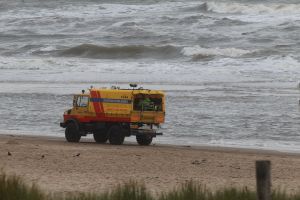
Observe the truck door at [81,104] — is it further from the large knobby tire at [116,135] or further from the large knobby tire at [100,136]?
the large knobby tire at [116,135]

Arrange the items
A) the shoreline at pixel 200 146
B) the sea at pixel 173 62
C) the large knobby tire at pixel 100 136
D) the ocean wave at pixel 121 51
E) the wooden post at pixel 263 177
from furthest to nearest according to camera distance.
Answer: the ocean wave at pixel 121 51 < the sea at pixel 173 62 < the large knobby tire at pixel 100 136 < the shoreline at pixel 200 146 < the wooden post at pixel 263 177

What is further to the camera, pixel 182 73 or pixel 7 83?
pixel 182 73

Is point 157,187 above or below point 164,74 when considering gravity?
below

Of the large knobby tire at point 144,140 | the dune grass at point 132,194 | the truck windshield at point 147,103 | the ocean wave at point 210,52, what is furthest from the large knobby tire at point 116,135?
the ocean wave at point 210,52

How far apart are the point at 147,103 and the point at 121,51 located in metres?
27.7

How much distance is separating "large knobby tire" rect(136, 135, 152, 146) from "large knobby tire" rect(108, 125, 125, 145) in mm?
425

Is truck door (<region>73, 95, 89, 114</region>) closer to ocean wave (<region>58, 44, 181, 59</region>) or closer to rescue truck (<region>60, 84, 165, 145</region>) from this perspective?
rescue truck (<region>60, 84, 165, 145</region>)

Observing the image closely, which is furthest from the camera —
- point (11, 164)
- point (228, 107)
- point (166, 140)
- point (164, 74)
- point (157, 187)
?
point (164, 74)

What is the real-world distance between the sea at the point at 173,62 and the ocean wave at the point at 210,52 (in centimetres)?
6

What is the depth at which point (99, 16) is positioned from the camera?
61594mm

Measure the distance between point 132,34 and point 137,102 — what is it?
111 ft

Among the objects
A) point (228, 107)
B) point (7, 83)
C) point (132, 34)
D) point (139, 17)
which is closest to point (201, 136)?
point (228, 107)

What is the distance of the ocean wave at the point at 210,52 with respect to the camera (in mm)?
43156

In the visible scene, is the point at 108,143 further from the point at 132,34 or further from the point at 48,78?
the point at 132,34
